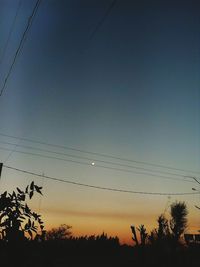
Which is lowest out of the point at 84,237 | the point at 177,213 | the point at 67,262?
the point at 67,262

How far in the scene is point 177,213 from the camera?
55.0 metres

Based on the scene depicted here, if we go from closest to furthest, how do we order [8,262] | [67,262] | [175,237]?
1. [8,262]
2. [175,237]
3. [67,262]

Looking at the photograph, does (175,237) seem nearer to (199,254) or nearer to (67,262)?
(199,254)

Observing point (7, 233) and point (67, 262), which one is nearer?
point (7, 233)

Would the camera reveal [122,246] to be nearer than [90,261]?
No

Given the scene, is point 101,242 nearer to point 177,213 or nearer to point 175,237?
point 175,237

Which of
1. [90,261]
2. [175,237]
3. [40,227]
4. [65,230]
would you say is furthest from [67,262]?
[65,230]

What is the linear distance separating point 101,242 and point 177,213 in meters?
31.3

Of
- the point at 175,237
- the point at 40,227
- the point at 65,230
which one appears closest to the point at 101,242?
the point at 175,237

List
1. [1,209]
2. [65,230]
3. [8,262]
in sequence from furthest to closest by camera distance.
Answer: [65,230] < [1,209] < [8,262]

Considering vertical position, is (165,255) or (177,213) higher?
(177,213)

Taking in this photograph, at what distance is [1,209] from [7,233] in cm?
46

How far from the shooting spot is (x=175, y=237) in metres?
7.59

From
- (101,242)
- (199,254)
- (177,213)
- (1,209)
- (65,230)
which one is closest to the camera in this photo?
(1,209)
